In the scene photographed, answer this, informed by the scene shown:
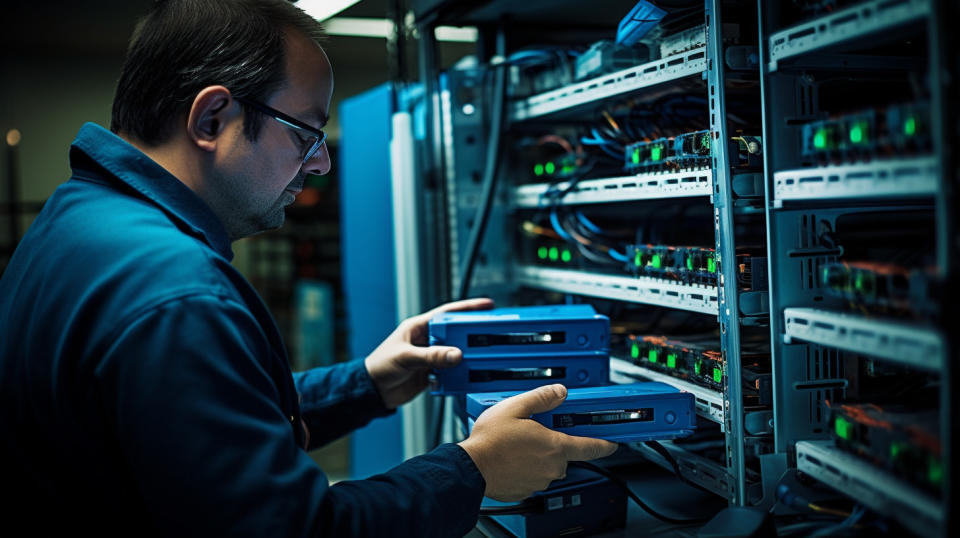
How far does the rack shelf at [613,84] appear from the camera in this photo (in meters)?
1.27

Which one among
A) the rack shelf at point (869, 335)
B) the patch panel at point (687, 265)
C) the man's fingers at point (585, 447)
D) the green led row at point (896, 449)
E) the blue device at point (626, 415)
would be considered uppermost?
the patch panel at point (687, 265)

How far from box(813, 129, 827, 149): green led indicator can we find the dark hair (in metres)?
0.80

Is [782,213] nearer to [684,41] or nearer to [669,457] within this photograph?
[684,41]

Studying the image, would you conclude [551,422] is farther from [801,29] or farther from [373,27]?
[373,27]

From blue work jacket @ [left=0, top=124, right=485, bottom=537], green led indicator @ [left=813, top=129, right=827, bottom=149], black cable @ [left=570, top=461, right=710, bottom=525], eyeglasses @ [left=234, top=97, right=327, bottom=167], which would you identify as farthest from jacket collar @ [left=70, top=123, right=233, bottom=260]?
green led indicator @ [left=813, top=129, right=827, bottom=149]

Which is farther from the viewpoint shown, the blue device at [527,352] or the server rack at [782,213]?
the blue device at [527,352]

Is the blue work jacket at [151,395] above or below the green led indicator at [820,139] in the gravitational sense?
below

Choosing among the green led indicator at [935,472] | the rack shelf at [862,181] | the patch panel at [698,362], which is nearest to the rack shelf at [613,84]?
the rack shelf at [862,181]

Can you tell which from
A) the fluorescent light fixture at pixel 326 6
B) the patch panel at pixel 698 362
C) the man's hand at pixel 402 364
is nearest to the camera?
the patch panel at pixel 698 362

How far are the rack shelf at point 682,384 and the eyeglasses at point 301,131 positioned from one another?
0.77 metres

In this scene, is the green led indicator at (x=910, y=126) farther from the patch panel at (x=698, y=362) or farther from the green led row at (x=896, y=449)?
the patch panel at (x=698, y=362)

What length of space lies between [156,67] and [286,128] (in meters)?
0.21

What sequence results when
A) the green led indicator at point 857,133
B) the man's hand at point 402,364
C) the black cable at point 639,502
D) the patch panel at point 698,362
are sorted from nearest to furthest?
the green led indicator at point 857,133 → the patch panel at point 698,362 → the black cable at point 639,502 → the man's hand at point 402,364

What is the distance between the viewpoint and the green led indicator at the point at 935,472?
30.9 inches
